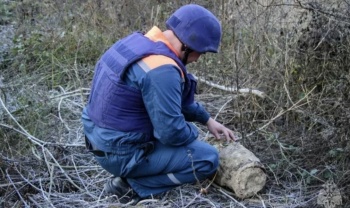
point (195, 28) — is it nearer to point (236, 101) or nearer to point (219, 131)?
point (219, 131)

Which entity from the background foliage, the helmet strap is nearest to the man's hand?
the background foliage

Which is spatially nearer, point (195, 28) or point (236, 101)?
point (195, 28)

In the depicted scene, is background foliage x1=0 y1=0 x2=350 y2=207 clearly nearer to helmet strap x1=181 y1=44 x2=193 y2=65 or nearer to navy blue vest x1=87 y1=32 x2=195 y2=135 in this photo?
navy blue vest x1=87 y1=32 x2=195 y2=135

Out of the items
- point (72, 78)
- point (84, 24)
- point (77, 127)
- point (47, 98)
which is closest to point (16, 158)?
point (77, 127)

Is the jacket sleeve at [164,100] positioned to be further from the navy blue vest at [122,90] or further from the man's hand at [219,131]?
the man's hand at [219,131]

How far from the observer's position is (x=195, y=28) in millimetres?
3596

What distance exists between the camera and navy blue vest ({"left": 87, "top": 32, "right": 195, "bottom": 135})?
3.59 meters

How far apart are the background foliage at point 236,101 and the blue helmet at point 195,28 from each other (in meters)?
1.00

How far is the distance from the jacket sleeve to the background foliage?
21.3 inches

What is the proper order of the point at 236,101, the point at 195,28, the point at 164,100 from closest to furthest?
the point at 164,100 < the point at 195,28 < the point at 236,101

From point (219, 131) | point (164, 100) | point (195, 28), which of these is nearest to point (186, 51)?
point (195, 28)

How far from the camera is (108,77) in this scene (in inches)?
145

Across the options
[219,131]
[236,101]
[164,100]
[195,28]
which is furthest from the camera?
[236,101]

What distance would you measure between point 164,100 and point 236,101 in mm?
1482
